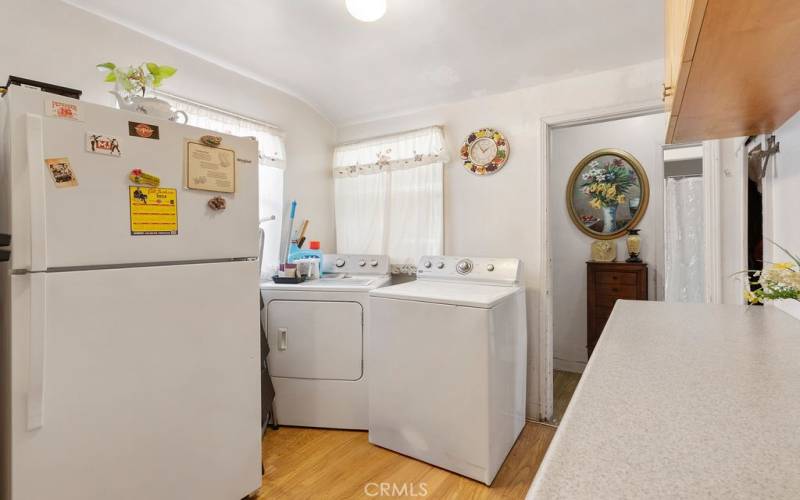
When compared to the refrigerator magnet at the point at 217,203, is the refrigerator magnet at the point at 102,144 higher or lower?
higher

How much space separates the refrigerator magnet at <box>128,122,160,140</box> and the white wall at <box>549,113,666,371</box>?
2.79 metres

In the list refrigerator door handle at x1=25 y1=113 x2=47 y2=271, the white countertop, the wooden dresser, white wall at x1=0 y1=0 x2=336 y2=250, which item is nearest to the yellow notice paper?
refrigerator door handle at x1=25 y1=113 x2=47 y2=271

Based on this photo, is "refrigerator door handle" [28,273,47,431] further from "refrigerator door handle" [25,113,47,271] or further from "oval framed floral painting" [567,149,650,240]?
"oval framed floral painting" [567,149,650,240]

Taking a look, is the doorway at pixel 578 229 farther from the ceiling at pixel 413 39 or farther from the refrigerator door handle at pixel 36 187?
the refrigerator door handle at pixel 36 187

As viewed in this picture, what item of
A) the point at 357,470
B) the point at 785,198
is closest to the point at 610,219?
the point at 785,198

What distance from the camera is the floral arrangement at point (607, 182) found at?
318cm

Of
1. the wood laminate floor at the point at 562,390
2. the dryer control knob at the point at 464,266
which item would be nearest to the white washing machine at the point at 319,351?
the dryer control knob at the point at 464,266

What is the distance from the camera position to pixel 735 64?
80 cm

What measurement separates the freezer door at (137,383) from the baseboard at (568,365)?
268 cm

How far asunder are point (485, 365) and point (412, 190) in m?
1.46

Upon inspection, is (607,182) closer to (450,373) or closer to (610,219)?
(610,219)

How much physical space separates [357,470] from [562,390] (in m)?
1.77

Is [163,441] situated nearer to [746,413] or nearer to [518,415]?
[746,413]

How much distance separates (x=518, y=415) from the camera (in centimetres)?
Answer: 222
